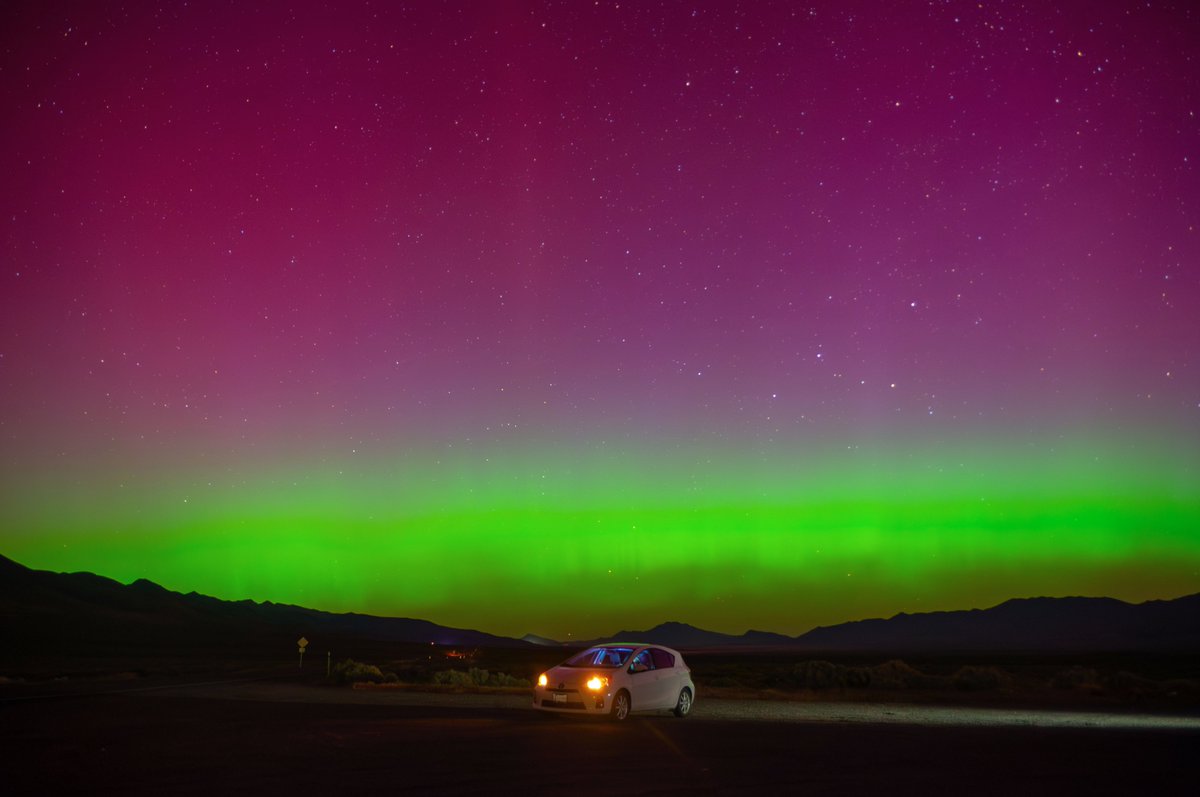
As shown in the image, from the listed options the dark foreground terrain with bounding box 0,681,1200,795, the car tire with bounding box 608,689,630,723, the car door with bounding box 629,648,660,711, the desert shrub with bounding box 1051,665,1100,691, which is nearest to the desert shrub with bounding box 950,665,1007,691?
the desert shrub with bounding box 1051,665,1100,691

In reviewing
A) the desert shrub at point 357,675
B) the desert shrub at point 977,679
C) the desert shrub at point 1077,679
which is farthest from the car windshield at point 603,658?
the desert shrub at point 1077,679

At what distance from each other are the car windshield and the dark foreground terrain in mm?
1250

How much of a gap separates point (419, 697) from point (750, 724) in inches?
451

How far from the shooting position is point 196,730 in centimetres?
1747

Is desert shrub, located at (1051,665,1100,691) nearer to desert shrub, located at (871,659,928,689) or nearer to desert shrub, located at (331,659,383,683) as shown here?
desert shrub, located at (871,659,928,689)

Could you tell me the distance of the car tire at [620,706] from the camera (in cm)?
1955

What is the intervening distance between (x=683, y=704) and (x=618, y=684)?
2.40 metres

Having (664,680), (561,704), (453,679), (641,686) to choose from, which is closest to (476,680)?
(453,679)

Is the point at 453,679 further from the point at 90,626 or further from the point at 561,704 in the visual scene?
the point at 90,626

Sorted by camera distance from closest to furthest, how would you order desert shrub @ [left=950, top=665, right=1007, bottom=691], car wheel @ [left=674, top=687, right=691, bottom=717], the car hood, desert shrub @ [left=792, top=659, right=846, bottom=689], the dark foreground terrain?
1. the dark foreground terrain
2. the car hood
3. car wheel @ [left=674, top=687, right=691, bottom=717]
4. desert shrub @ [left=950, top=665, right=1007, bottom=691]
5. desert shrub @ [left=792, top=659, right=846, bottom=689]

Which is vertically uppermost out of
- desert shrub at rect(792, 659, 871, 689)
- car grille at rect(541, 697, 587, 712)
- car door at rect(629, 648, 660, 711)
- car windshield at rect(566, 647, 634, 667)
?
car windshield at rect(566, 647, 634, 667)

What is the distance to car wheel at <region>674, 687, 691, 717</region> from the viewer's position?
21.2 metres

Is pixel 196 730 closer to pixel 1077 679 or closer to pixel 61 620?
pixel 1077 679

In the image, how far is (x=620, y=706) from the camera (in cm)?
1969
